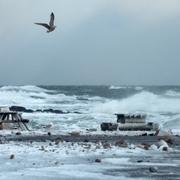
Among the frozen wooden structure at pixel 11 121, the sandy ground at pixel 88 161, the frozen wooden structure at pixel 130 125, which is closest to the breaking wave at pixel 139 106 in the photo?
the frozen wooden structure at pixel 130 125

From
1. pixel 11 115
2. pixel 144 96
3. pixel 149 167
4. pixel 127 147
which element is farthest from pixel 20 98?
pixel 149 167

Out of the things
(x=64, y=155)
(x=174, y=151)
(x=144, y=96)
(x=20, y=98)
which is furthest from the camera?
(x=20, y=98)

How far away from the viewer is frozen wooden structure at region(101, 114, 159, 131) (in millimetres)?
32406

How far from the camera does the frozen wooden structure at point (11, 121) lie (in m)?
32.8

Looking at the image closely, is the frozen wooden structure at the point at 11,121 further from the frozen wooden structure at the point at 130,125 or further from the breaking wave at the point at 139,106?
the breaking wave at the point at 139,106

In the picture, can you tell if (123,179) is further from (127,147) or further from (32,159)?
(127,147)

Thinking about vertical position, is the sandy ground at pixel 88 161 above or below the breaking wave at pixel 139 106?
below

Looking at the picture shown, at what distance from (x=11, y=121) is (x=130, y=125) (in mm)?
5494

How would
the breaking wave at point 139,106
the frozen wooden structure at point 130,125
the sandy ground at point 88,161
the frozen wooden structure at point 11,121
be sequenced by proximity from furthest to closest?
the breaking wave at point 139,106, the frozen wooden structure at point 11,121, the frozen wooden structure at point 130,125, the sandy ground at point 88,161

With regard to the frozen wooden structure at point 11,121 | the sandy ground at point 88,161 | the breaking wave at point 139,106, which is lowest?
the sandy ground at point 88,161

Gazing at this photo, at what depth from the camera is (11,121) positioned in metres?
33.2

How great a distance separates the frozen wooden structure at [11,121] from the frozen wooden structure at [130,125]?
3.76 m

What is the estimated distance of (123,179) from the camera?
13766 mm

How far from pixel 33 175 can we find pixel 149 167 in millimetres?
2825
